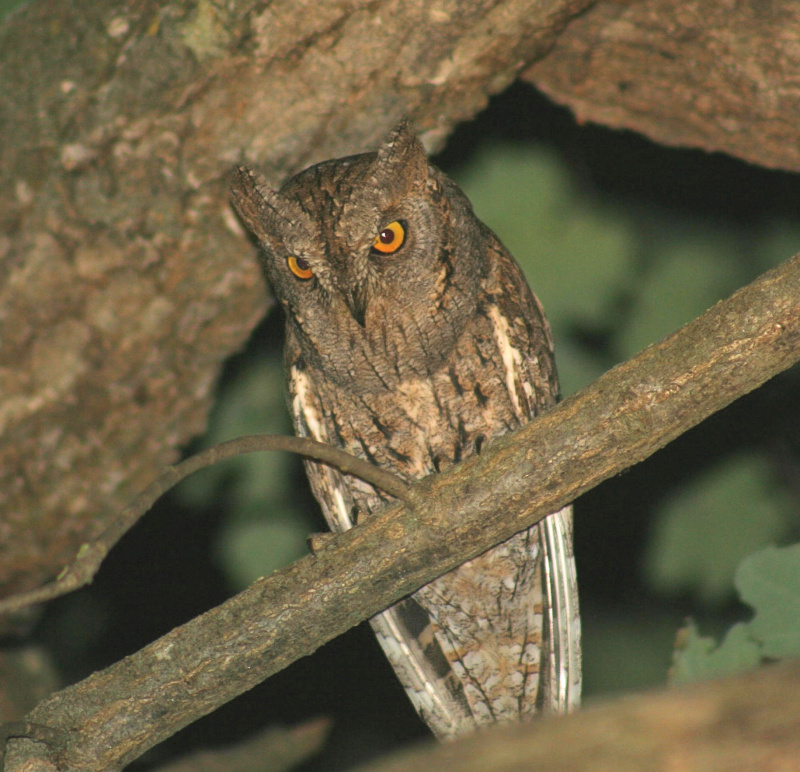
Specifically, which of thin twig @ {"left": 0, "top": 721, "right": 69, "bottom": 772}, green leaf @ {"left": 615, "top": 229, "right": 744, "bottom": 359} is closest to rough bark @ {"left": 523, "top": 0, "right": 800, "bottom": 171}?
green leaf @ {"left": 615, "top": 229, "right": 744, "bottom": 359}

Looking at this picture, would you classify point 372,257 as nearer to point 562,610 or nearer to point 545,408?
point 545,408

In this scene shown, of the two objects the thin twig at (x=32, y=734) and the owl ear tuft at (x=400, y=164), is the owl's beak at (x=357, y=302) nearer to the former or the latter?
the owl ear tuft at (x=400, y=164)

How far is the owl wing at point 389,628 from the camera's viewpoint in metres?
2.78

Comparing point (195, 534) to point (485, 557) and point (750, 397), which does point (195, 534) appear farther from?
point (750, 397)

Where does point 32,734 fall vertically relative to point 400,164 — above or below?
below

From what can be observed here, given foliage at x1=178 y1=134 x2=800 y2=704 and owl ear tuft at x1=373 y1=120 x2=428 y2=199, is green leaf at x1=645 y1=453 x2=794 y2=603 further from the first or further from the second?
owl ear tuft at x1=373 y1=120 x2=428 y2=199

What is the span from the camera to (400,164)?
227 cm

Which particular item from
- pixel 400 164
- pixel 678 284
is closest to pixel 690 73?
pixel 678 284

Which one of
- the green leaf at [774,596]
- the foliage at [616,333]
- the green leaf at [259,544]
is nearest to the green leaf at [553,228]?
the foliage at [616,333]

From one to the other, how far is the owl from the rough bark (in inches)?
30.9

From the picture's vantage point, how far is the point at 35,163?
275 centimetres

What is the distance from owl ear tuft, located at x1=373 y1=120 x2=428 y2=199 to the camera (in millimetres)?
2236

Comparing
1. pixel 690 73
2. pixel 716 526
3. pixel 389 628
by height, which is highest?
pixel 690 73

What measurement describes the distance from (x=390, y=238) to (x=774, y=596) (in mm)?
1529
